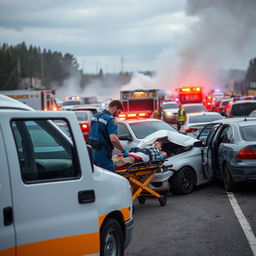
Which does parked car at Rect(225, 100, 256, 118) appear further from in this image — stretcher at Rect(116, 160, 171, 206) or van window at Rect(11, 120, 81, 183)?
van window at Rect(11, 120, 81, 183)

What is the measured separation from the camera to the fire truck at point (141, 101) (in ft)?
88.6

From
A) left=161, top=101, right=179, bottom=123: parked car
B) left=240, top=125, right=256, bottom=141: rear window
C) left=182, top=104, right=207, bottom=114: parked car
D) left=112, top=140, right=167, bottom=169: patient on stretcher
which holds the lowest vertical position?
left=161, top=101, right=179, bottom=123: parked car

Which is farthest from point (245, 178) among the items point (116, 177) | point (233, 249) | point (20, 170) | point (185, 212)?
point (20, 170)

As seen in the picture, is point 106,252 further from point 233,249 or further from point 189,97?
point 189,97

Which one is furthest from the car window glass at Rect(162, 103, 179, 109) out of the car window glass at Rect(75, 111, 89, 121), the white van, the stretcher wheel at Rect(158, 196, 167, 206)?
the white van

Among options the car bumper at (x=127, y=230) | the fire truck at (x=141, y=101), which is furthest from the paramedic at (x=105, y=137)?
the fire truck at (x=141, y=101)

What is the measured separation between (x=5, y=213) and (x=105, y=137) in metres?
4.26

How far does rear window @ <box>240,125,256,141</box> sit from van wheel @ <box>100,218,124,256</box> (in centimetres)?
532

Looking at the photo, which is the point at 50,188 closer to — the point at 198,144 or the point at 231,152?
the point at 231,152

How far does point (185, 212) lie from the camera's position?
8.81 m

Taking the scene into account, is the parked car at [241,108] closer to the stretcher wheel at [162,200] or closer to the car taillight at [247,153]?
the car taillight at [247,153]

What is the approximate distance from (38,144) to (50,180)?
554mm

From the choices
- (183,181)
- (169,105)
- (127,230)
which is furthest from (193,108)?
(127,230)

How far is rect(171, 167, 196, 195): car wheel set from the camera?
10.6 meters
